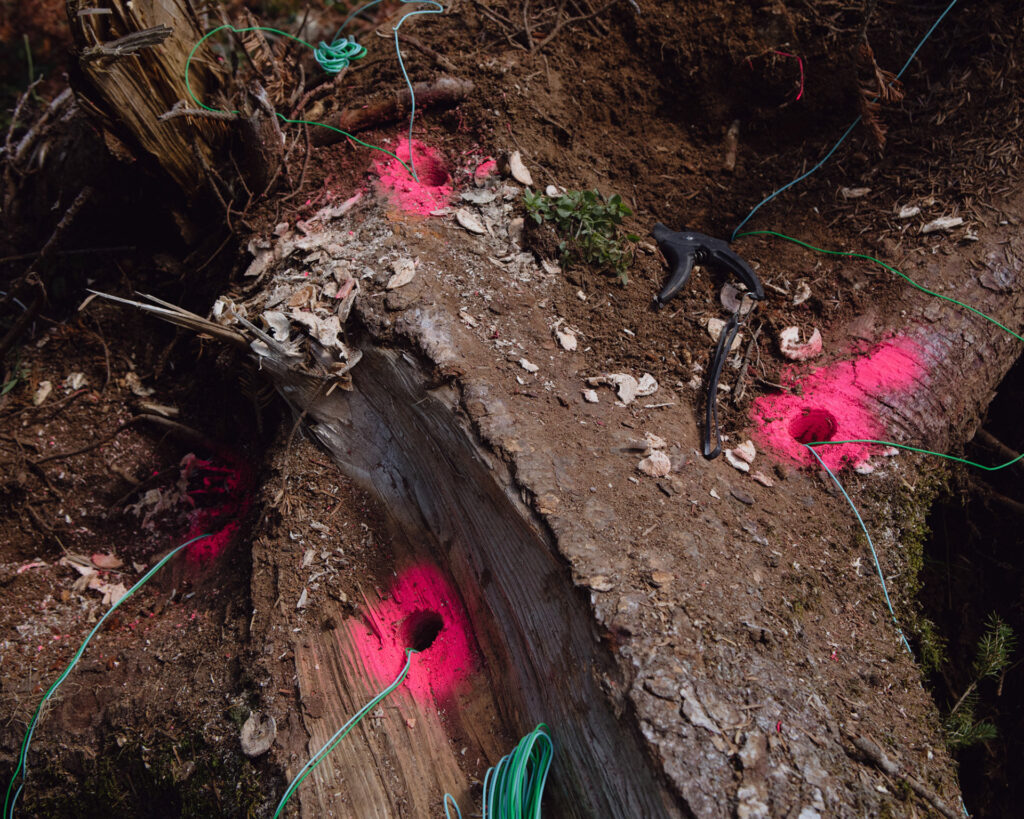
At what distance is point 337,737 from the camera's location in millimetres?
1844

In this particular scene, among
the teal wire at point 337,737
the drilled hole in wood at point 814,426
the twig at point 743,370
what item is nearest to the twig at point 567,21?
the twig at point 743,370

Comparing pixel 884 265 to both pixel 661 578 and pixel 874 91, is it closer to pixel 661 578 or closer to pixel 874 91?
pixel 874 91

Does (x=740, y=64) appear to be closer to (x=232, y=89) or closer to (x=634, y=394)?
(x=634, y=394)

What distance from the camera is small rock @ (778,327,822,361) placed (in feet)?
7.30

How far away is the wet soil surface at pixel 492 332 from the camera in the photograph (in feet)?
6.54

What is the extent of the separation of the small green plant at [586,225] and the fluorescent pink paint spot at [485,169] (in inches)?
8.6

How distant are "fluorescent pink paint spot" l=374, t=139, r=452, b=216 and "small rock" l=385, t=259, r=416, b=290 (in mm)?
283

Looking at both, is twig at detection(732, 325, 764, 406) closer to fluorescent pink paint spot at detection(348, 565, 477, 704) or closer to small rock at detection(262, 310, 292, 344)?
fluorescent pink paint spot at detection(348, 565, 477, 704)

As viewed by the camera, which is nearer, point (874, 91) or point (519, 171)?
point (519, 171)

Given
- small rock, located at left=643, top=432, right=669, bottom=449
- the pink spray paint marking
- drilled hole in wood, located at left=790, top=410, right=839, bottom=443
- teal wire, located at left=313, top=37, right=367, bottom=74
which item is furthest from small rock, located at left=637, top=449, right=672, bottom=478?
teal wire, located at left=313, top=37, right=367, bottom=74

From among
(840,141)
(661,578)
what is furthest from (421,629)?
(840,141)

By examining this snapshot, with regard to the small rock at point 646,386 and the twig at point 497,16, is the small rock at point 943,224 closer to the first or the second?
the small rock at point 646,386

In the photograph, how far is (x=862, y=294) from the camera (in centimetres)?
230

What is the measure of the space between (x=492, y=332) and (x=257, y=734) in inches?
52.9
